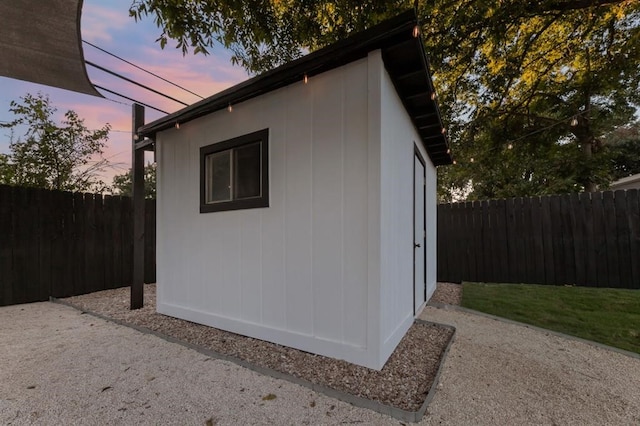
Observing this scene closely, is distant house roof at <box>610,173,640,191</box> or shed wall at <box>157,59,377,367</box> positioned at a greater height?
distant house roof at <box>610,173,640,191</box>

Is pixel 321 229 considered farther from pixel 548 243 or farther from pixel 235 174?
pixel 548 243

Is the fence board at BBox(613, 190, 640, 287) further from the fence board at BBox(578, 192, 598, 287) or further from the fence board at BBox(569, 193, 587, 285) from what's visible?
the fence board at BBox(569, 193, 587, 285)

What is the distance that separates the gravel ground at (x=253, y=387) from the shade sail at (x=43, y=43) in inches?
96.9

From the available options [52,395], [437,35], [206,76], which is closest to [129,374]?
[52,395]

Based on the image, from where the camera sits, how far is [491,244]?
6582 mm

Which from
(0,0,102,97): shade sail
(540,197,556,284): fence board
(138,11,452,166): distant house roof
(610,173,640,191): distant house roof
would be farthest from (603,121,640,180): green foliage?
(0,0,102,97): shade sail

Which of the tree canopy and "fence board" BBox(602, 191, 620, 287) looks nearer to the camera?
the tree canopy

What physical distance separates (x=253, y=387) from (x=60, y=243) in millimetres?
4989

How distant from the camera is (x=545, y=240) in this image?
6105 millimetres

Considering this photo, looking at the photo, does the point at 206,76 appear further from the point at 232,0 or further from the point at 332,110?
the point at 332,110

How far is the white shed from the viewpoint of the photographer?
2.55 meters

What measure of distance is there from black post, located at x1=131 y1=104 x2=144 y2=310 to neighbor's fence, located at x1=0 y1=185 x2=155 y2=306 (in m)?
1.80

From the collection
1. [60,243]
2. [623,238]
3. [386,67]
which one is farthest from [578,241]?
[60,243]

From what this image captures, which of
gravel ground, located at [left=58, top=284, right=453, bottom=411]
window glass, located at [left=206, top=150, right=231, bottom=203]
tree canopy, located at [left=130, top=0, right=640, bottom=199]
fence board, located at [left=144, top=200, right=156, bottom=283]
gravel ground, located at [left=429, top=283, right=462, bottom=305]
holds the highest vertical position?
tree canopy, located at [left=130, top=0, right=640, bottom=199]
